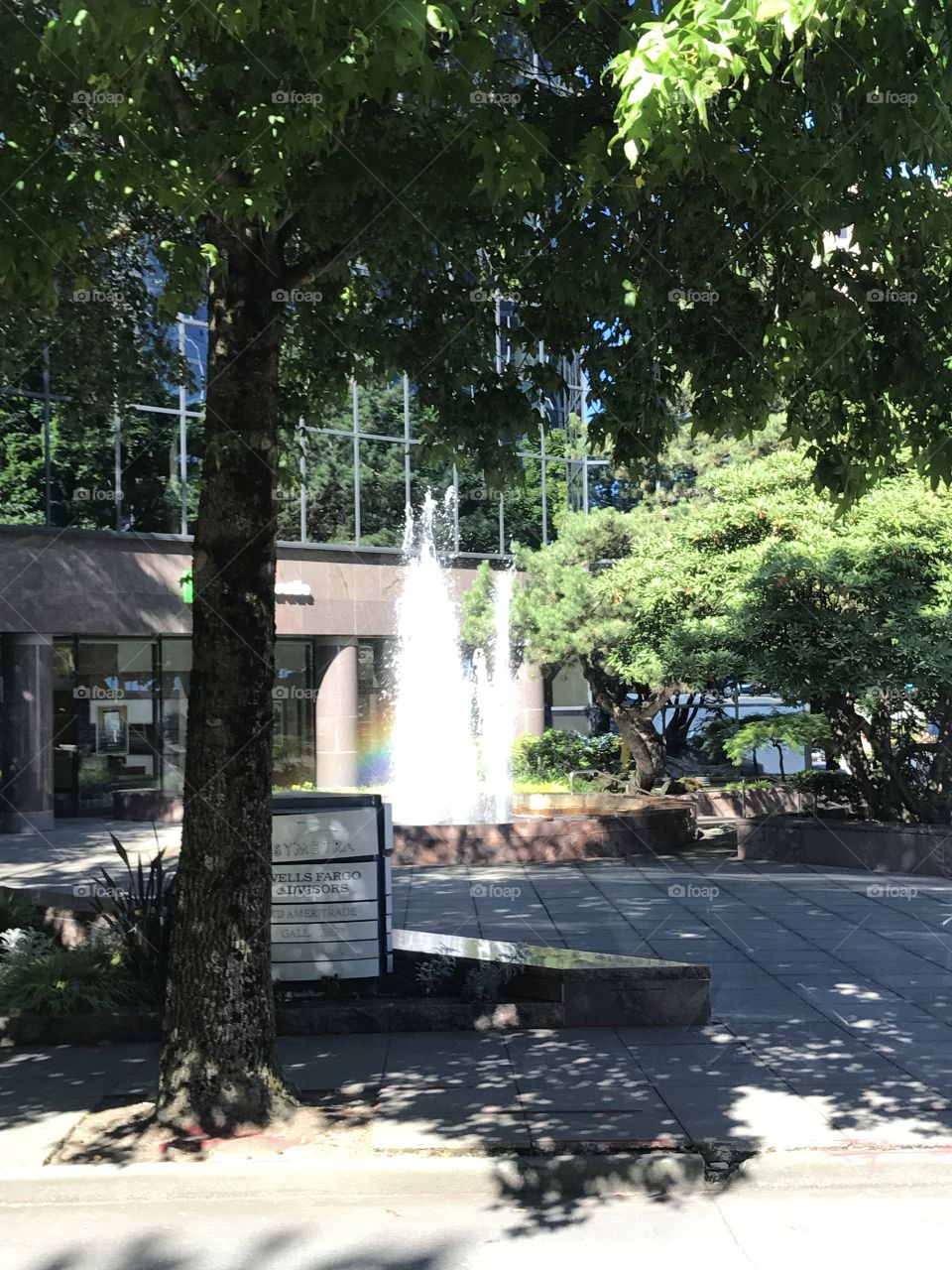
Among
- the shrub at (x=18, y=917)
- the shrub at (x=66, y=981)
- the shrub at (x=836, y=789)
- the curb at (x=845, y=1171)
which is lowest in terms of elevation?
the curb at (x=845, y=1171)

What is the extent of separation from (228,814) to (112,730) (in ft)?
62.4

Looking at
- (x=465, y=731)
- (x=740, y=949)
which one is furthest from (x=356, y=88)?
(x=465, y=731)

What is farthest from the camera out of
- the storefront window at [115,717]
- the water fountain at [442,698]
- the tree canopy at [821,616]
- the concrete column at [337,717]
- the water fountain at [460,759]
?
the concrete column at [337,717]

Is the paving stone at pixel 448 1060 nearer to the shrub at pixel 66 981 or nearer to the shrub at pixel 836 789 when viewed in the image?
the shrub at pixel 66 981

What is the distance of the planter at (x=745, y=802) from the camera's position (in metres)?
22.6

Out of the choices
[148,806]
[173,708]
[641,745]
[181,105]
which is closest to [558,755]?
[641,745]

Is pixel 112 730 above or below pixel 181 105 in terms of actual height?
below

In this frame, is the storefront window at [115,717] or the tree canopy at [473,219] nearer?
the tree canopy at [473,219]

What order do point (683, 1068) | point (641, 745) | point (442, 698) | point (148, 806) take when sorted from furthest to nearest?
point (442, 698)
point (641, 745)
point (148, 806)
point (683, 1068)

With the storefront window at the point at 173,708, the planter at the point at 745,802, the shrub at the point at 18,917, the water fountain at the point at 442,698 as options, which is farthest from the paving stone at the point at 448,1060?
the storefront window at the point at 173,708

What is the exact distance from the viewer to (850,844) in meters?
16.7

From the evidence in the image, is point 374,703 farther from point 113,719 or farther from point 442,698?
point 113,719

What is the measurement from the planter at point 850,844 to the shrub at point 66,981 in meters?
10.3

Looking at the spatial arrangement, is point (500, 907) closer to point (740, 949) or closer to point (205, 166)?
point (740, 949)
